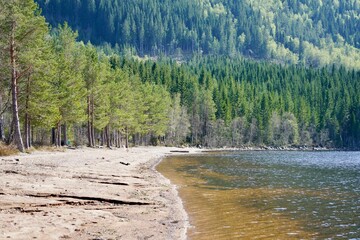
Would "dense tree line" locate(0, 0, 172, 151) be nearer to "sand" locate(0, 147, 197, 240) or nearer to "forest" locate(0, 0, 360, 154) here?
"forest" locate(0, 0, 360, 154)

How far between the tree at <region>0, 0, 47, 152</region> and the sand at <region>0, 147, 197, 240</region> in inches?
500

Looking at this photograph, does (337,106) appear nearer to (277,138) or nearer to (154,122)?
(277,138)

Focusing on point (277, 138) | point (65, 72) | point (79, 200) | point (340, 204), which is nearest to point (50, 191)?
point (79, 200)

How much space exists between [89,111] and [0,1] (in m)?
28.9

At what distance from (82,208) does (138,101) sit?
67.6 m

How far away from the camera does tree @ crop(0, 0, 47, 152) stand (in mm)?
31562

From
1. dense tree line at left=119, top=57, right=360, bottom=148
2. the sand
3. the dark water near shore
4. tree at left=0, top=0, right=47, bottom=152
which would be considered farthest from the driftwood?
dense tree line at left=119, top=57, right=360, bottom=148

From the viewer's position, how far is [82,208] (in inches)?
571

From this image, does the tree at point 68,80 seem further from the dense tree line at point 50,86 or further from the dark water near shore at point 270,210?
the dark water near shore at point 270,210

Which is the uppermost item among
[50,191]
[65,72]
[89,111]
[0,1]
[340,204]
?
[0,1]

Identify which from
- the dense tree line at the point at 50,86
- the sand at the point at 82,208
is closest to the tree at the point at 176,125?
the dense tree line at the point at 50,86

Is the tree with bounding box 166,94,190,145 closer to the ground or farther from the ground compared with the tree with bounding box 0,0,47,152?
closer to the ground

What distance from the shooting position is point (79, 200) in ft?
50.9

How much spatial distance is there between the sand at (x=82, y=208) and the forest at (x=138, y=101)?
50.8 ft
